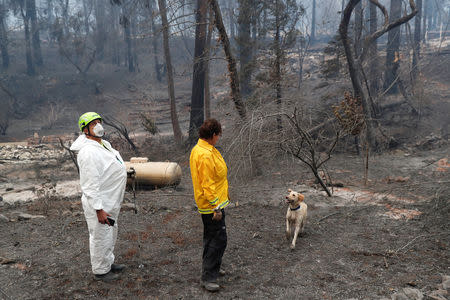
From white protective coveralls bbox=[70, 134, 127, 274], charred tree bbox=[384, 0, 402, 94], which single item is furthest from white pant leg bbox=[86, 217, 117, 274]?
charred tree bbox=[384, 0, 402, 94]

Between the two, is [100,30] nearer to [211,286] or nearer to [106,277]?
[106,277]

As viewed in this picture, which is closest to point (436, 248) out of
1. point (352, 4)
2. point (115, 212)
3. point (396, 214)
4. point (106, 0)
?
point (396, 214)

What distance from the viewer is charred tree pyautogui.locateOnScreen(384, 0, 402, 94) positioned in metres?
16.2

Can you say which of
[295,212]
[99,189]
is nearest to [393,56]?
[295,212]

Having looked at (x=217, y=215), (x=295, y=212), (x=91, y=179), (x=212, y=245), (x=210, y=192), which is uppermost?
(x=91, y=179)

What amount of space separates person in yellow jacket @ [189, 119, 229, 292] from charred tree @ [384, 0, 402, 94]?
13815 millimetres

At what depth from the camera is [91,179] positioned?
361 cm

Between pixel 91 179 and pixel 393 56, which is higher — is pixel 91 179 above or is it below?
below

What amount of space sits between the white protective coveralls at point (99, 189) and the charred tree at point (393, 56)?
1435 centimetres

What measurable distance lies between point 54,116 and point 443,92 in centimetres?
2447

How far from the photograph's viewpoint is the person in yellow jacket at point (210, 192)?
11.7ft

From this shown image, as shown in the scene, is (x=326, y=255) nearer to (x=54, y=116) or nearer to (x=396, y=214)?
(x=396, y=214)

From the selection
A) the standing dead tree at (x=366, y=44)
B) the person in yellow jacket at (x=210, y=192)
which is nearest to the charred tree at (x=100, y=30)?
the standing dead tree at (x=366, y=44)

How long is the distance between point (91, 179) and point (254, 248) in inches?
98.6
